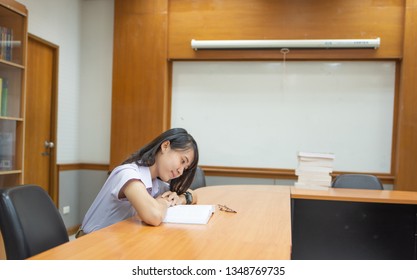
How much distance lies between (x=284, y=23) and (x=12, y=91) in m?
2.64

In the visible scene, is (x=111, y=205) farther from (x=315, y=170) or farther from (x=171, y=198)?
(x=315, y=170)

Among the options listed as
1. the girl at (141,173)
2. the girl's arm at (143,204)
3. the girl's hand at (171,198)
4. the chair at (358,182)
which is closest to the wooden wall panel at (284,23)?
the chair at (358,182)

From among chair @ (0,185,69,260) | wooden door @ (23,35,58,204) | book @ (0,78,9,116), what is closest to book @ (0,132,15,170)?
book @ (0,78,9,116)

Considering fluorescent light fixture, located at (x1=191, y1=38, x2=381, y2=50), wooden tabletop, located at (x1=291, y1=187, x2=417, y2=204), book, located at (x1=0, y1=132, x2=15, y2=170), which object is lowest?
wooden tabletop, located at (x1=291, y1=187, x2=417, y2=204)

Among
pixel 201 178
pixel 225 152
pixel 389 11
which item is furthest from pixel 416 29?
pixel 201 178

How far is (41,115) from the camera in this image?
393 centimetres

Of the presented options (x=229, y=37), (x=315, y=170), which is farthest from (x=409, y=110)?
(x=229, y=37)

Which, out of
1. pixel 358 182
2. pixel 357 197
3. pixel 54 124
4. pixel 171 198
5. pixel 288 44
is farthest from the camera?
pixel 54 124

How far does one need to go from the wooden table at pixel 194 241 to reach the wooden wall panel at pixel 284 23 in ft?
8.67

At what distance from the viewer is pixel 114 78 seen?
14.0 ft

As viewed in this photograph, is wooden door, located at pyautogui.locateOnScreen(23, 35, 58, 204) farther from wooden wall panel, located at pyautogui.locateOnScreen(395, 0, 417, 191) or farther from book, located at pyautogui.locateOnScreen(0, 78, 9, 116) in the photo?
wooden wall panel, located at pyautogui.locateOnScreen(395, 0, 417, 191)

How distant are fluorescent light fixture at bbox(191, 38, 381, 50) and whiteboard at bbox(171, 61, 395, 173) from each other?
0.20 meters

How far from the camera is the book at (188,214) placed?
1.51 metres

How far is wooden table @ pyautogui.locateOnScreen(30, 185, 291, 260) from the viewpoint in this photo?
1.07 m
